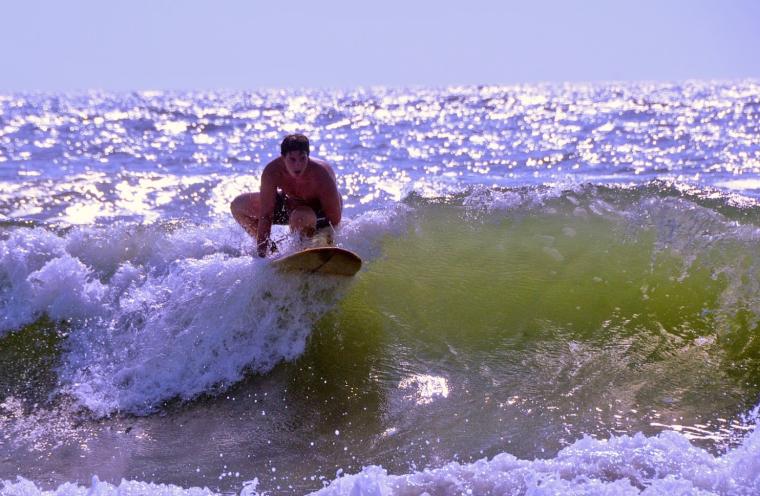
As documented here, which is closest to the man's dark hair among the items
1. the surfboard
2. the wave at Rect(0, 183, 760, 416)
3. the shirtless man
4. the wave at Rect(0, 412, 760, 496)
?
the shirtless man

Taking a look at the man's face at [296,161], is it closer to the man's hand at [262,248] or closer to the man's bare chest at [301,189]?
the man's bare chest at [301,189]

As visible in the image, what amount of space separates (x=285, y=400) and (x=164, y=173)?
336 inches

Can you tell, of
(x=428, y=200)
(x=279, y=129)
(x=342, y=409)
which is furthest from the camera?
(x=279, y=129)

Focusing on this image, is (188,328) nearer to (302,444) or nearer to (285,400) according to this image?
(285,400)

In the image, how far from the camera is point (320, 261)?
5.07 metres

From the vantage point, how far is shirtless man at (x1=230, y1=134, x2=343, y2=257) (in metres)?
5.48

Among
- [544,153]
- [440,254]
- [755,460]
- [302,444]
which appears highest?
[544,153]

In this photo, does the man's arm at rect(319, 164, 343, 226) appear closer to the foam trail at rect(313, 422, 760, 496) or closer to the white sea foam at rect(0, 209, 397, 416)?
the white sea foam at rect(0, 209, 397, 416)

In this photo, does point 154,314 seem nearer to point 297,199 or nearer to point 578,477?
point 297,199

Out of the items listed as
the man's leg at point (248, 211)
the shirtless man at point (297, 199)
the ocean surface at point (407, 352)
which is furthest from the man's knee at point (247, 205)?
the ocean surface at point (407, 352)

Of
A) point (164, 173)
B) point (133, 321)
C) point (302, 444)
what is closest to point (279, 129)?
point (164, 173)

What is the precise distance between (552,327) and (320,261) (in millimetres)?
1643

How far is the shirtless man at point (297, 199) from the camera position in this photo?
5484 mm

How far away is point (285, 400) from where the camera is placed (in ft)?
14.6
